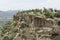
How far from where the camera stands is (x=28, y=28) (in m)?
41.7

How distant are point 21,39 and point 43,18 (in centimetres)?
523

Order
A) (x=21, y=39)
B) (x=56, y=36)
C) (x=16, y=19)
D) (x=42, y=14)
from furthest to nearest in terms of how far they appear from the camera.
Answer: (x=16, y=19) < (x=42, y=14) < (x=21, y=39) < (x=56, y=36)

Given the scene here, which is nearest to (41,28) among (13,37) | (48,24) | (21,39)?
(48,24)

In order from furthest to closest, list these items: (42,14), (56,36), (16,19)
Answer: (16,19) → (42,14) → (56,36)

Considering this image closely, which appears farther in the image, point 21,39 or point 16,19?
point 16,19

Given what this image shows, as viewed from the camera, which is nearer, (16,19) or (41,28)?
(41,28)

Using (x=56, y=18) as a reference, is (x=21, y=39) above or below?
below

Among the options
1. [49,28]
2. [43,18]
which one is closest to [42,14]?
[43,18]

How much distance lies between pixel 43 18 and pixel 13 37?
699cm

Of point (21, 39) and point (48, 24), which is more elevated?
point (48, 24)

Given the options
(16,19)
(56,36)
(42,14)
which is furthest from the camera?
(16,19)

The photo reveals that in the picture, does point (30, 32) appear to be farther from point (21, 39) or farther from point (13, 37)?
point (13, 37)

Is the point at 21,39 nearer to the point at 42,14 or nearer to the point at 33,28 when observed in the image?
the point at 33,28

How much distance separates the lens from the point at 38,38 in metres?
38.5
